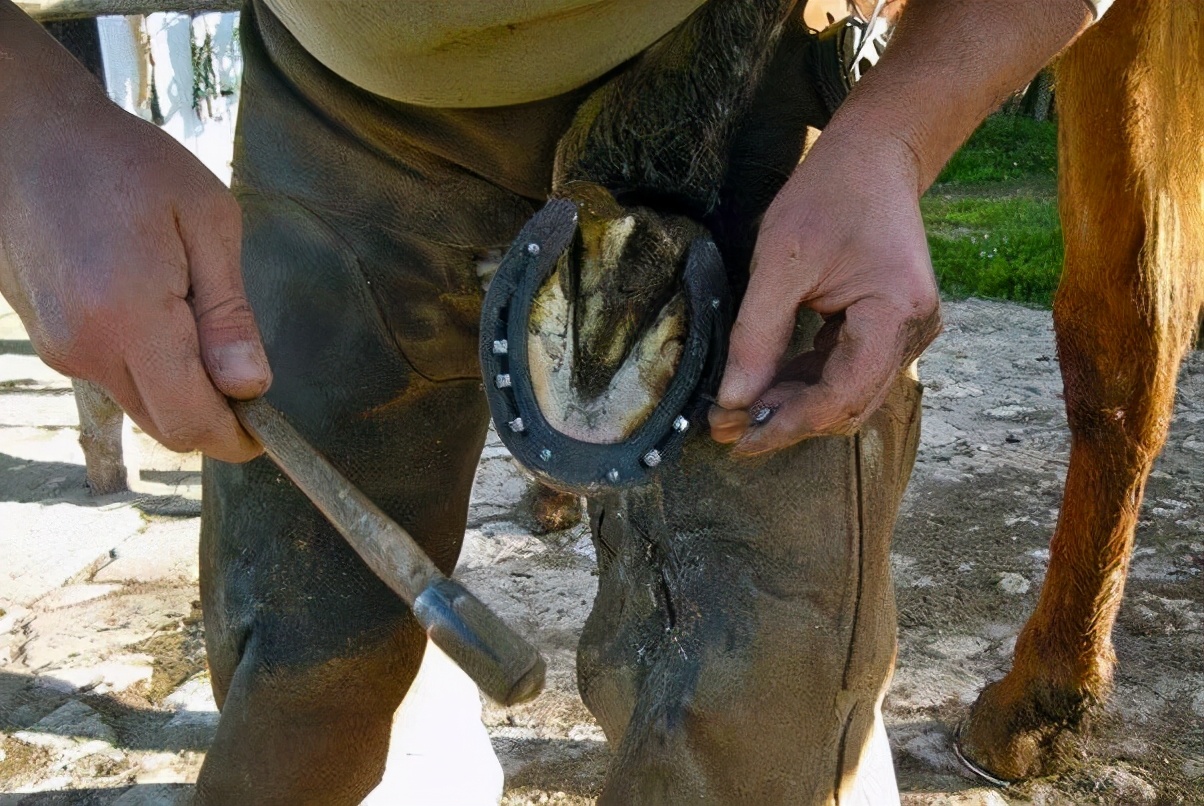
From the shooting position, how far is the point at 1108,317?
97.3 inches

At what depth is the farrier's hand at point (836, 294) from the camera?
113 cm

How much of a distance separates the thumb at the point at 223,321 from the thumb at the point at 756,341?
484mm

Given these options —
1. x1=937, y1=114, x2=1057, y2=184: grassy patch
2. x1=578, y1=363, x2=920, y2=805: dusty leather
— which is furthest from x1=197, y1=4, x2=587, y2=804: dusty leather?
x1=937, y1=114, x2=1057, y2=184: grassy patch

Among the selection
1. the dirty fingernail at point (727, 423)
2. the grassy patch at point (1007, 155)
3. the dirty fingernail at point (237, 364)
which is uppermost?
the dirty fingernail at point (727, 423)

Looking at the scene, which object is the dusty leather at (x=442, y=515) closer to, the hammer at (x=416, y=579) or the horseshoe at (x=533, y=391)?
the horseshoe at (x=533, y=391)

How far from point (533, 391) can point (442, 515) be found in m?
0.58

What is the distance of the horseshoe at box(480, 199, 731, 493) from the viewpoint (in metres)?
1.21

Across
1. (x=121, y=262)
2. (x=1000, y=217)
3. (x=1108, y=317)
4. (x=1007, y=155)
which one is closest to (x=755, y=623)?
(x=121, y=262)

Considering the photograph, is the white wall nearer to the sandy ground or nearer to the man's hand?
the sandy ground

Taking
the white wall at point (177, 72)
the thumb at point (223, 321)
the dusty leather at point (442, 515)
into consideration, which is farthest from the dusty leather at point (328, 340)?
the white wall at point (177, 72)

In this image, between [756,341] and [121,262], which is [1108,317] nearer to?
[756,341]

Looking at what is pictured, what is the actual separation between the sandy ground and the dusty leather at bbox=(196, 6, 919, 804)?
0.87 m

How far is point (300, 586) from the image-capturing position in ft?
5.24

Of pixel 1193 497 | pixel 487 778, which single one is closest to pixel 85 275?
pixel 487 778
